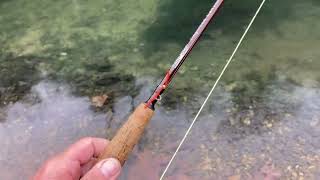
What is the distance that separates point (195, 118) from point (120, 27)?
2.11 metres

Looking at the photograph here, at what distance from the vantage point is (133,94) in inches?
203

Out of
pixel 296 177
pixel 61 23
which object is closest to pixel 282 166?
pixel 296 177

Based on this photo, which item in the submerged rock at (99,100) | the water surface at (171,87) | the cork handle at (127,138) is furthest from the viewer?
the submerged rock at (99,100)

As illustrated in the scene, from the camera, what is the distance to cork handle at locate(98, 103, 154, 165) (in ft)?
8.61

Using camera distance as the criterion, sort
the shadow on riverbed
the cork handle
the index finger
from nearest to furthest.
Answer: the cork handle, the index finger, the shadow on riverbed

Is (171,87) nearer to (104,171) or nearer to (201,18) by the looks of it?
(201,18)

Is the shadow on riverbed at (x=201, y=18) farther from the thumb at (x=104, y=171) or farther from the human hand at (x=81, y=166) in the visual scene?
the thumb at (x=104, y=171)

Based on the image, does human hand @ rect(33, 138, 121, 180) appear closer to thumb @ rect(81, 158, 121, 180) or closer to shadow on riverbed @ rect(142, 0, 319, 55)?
thumb @ rect(81, 158, 121, 180)

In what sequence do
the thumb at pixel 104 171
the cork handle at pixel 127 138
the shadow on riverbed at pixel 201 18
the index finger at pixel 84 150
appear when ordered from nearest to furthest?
the thumb at pixel 104 171
the cork handle at pixel 127 138
the index finger at pixel 84 150
the shadow on riverbed at pixel 201 18

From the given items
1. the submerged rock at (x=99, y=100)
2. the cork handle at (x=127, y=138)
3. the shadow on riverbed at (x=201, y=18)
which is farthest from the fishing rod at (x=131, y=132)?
the shadow on riverbed at (x=201, y=18)

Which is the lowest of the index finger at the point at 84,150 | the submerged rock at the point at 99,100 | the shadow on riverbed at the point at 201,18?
the submerged rock at the point at 99,100

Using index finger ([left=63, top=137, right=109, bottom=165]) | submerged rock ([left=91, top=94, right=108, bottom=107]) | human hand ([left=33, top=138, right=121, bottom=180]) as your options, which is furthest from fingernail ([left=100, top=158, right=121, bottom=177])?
submerged rock ([left=91, top=94, right=108, bottom=107])

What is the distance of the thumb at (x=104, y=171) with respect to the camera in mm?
2449

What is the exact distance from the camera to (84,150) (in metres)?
2.90
